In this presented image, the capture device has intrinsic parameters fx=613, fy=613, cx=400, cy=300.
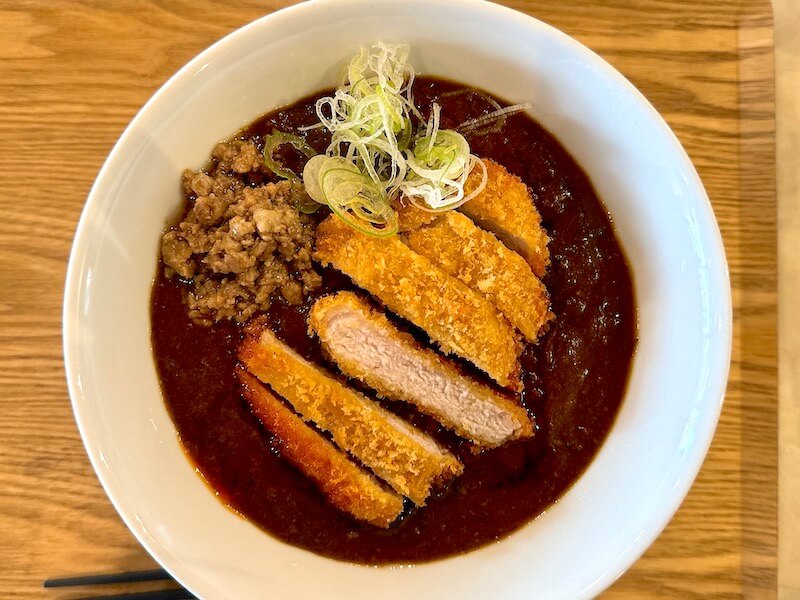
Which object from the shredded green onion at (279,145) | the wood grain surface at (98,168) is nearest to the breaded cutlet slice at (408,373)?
the shredded green onion at (279,145)

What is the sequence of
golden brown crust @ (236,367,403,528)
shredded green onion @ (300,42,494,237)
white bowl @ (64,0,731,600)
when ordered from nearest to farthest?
white bowl @ (64,0,731,600), shredded green onion @ (300,42,494,237), golden brown crust @ (236,367,403,528)

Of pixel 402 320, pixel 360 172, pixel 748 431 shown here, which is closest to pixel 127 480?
pixel 402 320

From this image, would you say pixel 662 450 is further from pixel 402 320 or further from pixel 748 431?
pixel 402 320

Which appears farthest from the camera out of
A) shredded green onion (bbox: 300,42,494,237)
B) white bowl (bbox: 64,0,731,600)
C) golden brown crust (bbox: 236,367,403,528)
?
golden brown crust (bbox: 236,367,403,528)

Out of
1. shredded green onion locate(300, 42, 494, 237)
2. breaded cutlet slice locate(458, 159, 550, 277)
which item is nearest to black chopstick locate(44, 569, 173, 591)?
shredded green onion locate(300, 42, 494, 237)

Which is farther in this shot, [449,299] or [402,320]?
[402,320]

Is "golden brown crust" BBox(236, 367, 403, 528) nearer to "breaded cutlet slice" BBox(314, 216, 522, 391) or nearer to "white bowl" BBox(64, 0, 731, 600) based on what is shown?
"white bowl" BBox(64, 0, 731, 600)
